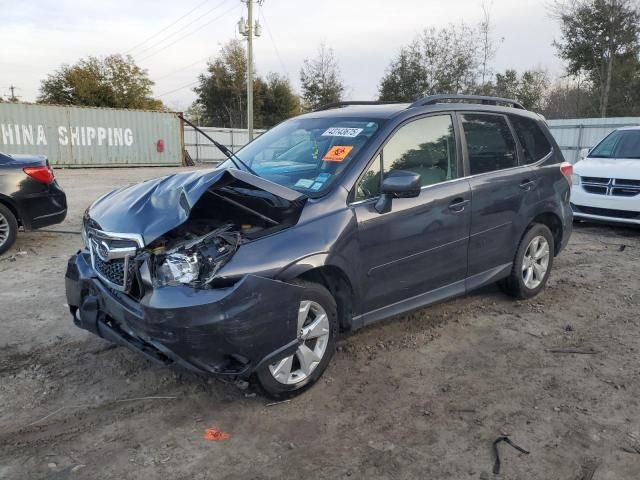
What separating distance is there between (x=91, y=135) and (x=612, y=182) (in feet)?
74.4

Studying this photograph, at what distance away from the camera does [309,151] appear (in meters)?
4.02

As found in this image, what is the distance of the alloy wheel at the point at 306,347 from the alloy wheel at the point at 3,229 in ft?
16.9

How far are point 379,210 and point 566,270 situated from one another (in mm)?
3789

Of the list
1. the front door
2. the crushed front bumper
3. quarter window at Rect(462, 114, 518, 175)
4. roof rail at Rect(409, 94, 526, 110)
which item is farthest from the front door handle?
the crushed front bumper

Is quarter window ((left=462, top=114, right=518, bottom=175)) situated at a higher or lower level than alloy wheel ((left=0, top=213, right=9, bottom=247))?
higher

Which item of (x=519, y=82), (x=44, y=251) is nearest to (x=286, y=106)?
(x=519, y=82)

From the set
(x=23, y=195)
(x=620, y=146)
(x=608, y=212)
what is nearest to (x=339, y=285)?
(x=23, y=195)

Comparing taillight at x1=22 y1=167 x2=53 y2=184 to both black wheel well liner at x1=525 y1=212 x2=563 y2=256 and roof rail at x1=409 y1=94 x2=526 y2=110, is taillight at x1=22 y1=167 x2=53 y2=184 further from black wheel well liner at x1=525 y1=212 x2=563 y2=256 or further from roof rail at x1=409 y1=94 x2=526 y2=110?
black wheel well liner at x1=525 y1=212 x2=563 y2=256

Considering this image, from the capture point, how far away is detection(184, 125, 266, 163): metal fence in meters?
30.2

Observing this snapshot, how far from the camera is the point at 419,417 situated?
3115mm

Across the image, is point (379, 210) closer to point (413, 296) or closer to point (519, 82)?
point (413, 296)

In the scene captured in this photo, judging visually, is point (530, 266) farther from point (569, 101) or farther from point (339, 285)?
point (569, 101)

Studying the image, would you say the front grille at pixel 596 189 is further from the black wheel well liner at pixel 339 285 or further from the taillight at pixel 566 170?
the black wheel well liner at pixel 339 285

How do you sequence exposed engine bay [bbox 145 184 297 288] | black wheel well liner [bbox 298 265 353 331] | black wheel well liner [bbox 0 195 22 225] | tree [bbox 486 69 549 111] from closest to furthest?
exposed engine bay [bbox 145 184 297 288] < black wheel well liner [bbox 298 265 353 331] < black wheel well liner [bbox 0 195 22 225] < tree [bbox 486 69 549 111]
